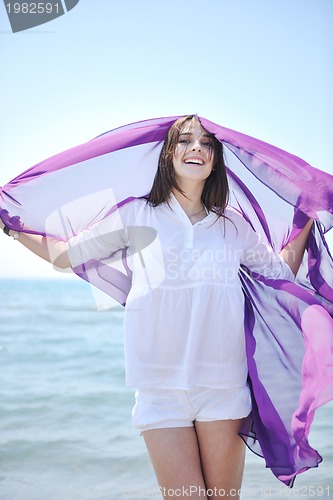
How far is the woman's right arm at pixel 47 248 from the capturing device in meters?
2.83

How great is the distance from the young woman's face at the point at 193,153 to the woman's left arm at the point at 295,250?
1.84ft

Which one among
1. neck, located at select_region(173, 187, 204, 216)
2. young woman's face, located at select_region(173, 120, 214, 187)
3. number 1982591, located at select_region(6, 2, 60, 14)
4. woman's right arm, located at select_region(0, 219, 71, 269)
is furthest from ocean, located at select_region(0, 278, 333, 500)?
number 1982591, located at select_region(6, 2, 60, 14)

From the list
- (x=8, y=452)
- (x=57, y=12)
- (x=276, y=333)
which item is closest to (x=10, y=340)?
(x=8, y=452)

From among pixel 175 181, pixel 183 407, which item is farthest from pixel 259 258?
pixel 183 407

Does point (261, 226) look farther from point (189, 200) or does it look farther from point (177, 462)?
point (177, 462)

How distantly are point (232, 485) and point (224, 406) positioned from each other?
0.35m

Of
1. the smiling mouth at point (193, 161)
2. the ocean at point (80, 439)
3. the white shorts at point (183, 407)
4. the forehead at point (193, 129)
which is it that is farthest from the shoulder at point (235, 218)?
the ocean at point (80, 439)

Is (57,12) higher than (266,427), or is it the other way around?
(57,12)

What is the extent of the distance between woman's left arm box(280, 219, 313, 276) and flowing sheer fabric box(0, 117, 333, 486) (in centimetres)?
3

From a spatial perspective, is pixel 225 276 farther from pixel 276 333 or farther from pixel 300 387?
pixel 300 387

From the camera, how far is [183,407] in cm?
256

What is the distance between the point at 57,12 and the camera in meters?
4.01

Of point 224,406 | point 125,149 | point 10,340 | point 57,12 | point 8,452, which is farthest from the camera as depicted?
point 10,340

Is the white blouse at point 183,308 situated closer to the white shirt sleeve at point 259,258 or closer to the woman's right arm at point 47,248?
the white shirt sleeve at point 259,258
